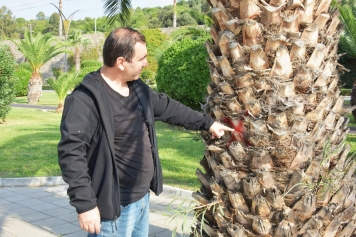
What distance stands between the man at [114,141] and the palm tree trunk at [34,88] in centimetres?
2321

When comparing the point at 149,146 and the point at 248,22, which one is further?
the point at 149,146

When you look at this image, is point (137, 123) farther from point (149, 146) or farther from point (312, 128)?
point (312, 128)

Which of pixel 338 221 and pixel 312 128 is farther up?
pixel 312 128

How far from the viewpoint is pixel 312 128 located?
259cm

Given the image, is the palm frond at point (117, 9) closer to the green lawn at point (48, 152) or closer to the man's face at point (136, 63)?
the green lawn at point (48, 152)

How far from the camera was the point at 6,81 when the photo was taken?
1559 centimetres

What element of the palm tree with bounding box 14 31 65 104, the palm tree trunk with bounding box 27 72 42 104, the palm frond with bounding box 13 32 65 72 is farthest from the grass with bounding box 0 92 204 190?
the palm frond with bounding box 13 32 65 72

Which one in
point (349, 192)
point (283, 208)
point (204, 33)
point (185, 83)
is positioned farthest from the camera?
point (204, 33)

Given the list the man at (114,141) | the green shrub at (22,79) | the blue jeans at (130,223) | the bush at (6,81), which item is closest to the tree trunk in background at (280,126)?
the man at (114,141)

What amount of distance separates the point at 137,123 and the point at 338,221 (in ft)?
4.52

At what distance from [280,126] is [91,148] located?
1.17 m

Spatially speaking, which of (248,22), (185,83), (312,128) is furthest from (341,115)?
(185,83)

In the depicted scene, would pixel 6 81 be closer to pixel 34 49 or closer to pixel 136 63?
pixel 34 49

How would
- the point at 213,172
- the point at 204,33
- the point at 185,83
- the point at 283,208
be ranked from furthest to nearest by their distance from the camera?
the point at 204,33, the point at 185,83, the point at 213,172, the point at 283,208
